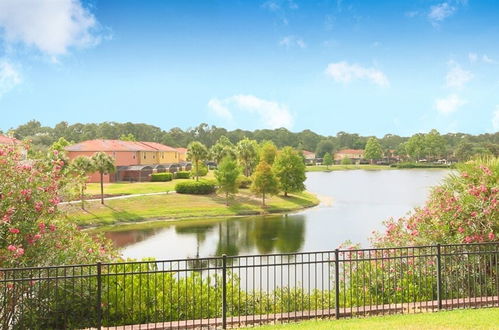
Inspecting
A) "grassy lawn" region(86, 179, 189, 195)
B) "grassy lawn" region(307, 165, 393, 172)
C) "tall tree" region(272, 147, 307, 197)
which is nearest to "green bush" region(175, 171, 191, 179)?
"grassy lawn" region(86, 179, 189, 195)

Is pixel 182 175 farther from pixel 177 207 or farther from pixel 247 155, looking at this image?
Result: pixel 177 207

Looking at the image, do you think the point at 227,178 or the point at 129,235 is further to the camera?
the point at 227,178

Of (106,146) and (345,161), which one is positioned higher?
(106,146)

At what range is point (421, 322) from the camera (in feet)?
29.5

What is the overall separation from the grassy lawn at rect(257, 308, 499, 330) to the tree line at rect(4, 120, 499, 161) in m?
99.5

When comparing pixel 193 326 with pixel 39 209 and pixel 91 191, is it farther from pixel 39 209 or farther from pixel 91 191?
pixel 91 191

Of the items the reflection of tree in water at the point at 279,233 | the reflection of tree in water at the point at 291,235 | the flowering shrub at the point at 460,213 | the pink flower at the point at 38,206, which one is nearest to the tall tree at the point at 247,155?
the reflection of tree in water at the point at 279,233

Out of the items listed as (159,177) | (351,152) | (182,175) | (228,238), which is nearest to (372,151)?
(351,152)

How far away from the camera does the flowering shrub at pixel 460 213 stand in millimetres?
13516

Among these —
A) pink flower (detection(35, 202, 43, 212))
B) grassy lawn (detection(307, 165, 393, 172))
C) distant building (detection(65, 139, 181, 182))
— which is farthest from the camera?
grassy lawn (detection(307, 165, 393, 172))

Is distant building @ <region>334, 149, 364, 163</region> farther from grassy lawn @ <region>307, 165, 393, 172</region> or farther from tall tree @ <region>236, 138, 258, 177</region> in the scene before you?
tall tree @ <region>236, 138, 258, 177</region>

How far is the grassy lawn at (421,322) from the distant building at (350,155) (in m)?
172

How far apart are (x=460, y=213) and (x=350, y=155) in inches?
6875

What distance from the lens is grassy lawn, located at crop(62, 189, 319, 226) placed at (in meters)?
48.0
